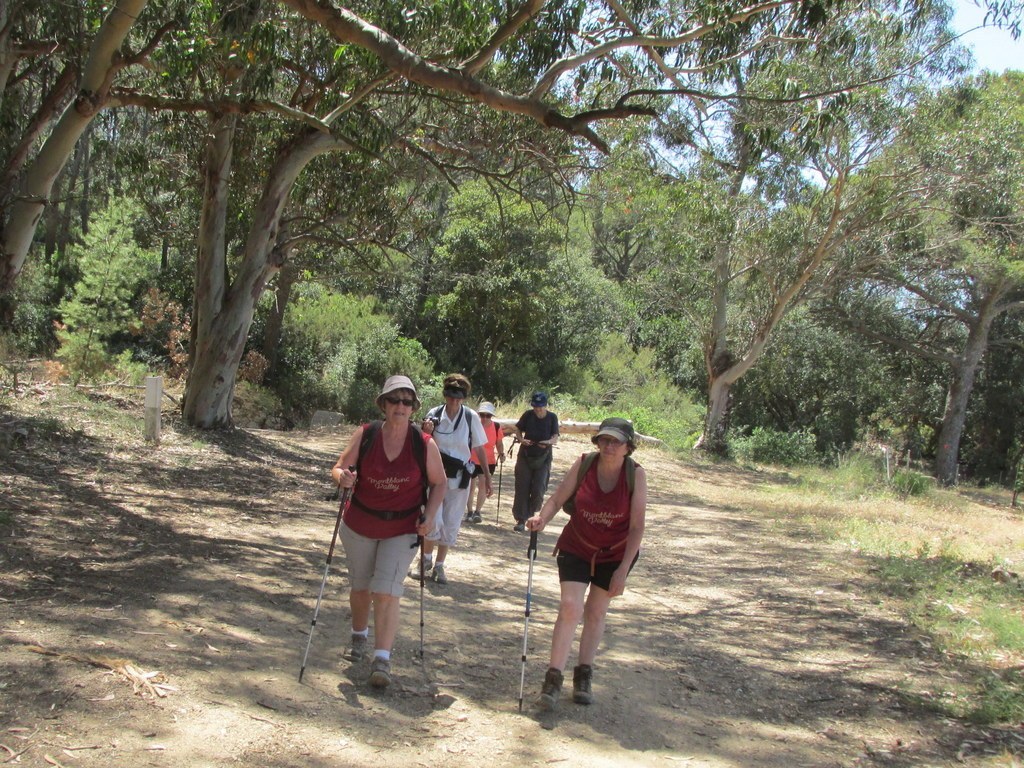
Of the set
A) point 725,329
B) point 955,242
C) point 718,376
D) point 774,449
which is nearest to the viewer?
point 955,242

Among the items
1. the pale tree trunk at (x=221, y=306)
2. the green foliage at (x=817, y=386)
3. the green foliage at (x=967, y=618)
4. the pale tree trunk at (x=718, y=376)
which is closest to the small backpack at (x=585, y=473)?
the green foliage at (x=967, y=618)

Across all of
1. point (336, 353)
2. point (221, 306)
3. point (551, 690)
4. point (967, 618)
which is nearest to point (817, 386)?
point (336, 353)

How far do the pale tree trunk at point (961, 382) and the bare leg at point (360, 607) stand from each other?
3001 centimetres

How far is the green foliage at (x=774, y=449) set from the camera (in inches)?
1165

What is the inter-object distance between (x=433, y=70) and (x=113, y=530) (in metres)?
4.89

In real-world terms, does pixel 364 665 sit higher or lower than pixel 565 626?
lower

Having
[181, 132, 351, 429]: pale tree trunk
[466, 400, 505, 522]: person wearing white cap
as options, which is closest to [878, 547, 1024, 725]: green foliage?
[466, 400, 505, 522]: person wearing white cap

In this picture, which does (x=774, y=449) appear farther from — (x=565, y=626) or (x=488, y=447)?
(x=565, y=626)

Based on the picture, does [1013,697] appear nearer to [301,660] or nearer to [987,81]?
[301,660]

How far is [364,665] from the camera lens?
18.6 ft

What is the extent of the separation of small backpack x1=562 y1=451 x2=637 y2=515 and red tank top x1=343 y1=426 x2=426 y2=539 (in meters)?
0.87

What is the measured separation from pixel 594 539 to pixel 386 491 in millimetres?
1218

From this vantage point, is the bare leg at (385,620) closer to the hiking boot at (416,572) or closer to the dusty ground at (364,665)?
the dusty ground at (364,665)

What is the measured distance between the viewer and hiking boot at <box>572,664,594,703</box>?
548 cm
